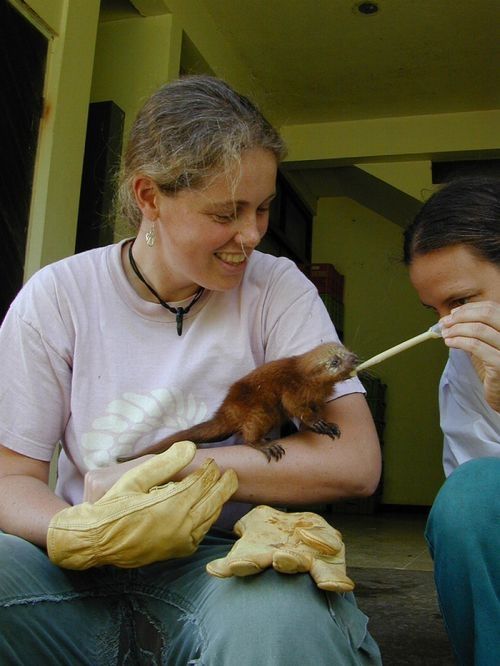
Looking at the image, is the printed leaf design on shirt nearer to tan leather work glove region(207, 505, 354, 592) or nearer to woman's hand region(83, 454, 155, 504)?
woman's hand region(83, 454, 155, 504)

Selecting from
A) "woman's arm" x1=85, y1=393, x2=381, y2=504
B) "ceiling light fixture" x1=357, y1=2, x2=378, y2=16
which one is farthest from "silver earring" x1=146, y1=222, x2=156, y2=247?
"ceiling light fixture" x1=357, y1=2, x2=378, y2=16

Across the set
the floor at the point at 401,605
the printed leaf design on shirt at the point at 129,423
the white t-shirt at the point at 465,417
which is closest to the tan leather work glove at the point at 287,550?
the printed leaf design on shirt at the point at 129,423

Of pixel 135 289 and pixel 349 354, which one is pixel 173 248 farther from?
pixel 349 354

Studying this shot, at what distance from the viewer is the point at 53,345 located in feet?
6.37

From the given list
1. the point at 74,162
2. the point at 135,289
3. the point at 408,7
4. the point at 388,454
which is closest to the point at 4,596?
the point at 135,289

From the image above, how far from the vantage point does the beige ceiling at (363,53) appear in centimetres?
539

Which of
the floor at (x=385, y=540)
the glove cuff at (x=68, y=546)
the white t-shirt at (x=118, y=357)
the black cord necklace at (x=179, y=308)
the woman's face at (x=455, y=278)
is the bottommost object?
the floor at (x=385, y=540)

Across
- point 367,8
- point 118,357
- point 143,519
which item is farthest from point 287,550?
point 367,8

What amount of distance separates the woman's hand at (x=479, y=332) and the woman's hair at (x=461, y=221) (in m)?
0.32

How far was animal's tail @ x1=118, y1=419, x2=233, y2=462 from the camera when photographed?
6.09ft

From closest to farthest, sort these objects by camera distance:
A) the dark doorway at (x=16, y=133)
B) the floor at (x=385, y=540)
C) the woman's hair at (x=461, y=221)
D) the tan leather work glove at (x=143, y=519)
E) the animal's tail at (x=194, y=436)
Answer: the tan leather work glove at (x=143, y=519) → the animal's tail at (x=194, y=436) → the woman's hair at (x=461, y=221) → the dark doorway at (x=16, y=133) → the floor at (x=385, y=540)

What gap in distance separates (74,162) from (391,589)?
8.59 ft

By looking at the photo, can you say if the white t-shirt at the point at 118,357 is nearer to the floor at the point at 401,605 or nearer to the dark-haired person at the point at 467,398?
the dark-haired person at the point at 467,398

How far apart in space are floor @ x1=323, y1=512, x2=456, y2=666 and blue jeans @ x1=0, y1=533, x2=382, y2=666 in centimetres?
105
